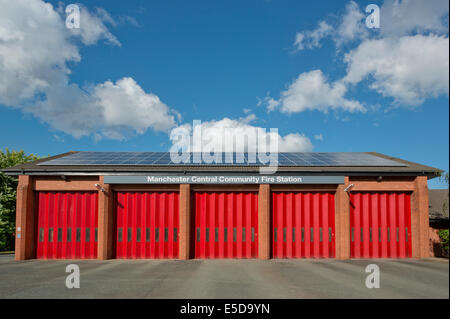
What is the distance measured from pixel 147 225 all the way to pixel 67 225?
17.0ft

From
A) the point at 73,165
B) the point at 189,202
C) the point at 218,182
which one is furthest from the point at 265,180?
the point at 73,165

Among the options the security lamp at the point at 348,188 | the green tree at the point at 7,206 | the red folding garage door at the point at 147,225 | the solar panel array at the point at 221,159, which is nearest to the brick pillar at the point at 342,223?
the security lamp at the point at 348,188

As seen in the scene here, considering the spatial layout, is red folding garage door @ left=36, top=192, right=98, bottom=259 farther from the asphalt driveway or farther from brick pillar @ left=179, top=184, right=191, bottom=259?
brick pillar @ left=179, top=184, right=191, bottom=259

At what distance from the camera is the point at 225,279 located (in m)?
12.5

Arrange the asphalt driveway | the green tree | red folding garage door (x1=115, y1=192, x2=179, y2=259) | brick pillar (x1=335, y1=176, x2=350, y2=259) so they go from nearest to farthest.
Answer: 1. the asphalt driveway
2. brick pillar (x1=335, y1=176, x2=350, y2=259)
3. red folding garage door (x1=115, y1=192, x2=179, y2=259)
4. the green tree

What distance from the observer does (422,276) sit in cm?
1306

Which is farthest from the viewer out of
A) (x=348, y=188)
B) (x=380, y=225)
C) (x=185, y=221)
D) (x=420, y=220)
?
(x=380, y=225)

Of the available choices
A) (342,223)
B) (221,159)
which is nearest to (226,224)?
(221,159)

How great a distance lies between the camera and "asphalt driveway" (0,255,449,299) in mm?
Answer: 10250

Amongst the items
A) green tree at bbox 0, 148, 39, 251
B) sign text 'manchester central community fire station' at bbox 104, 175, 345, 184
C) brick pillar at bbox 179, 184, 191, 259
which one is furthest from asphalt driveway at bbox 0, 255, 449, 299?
green tree at bbox 0, 148, 39, 251

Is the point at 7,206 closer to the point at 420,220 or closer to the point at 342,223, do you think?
the point at 342,223

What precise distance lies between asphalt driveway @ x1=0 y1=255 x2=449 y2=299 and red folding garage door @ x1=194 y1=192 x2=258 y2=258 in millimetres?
1025

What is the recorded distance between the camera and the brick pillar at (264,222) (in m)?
17.7
